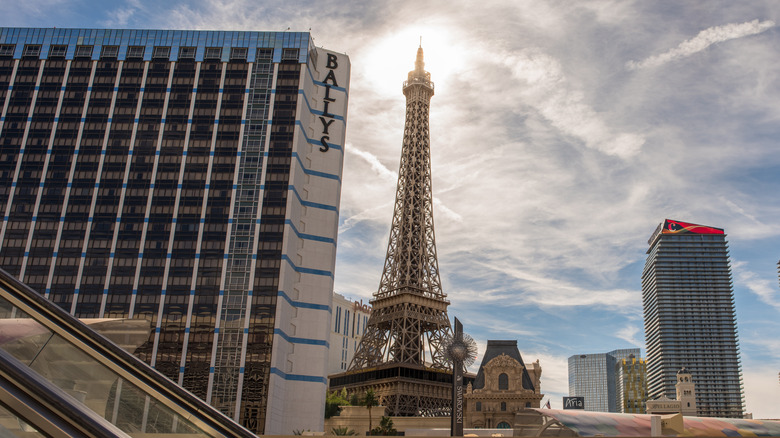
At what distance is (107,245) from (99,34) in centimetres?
3404

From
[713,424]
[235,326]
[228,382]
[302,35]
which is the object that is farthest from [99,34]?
[713,424]

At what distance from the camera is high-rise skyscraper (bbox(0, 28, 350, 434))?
274 feet

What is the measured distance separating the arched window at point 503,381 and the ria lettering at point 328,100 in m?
49.8

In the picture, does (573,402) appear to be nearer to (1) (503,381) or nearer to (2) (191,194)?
(1) (503,381)

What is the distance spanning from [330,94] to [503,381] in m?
56.4

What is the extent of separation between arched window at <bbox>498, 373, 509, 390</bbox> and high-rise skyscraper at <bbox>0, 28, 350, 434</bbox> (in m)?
37.6

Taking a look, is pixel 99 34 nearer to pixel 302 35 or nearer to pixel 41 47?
pixel 41 47

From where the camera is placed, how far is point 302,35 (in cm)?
9694

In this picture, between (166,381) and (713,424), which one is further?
(713,424)

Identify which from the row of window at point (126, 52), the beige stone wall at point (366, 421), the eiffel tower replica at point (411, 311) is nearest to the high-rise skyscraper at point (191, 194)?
the row of window at point (126, 52)

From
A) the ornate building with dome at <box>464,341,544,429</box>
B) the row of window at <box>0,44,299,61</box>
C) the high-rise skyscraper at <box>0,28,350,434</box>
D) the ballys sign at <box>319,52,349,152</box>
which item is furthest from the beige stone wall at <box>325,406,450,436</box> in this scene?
the row of window at <box>0,44,299,61</box>

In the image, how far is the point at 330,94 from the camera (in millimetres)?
99000

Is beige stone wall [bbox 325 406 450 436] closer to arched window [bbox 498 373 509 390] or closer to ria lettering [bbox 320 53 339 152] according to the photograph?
arched window [bbox 498 373 509 390]

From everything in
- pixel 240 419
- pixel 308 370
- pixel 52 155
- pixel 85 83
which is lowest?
pixel 240 419
